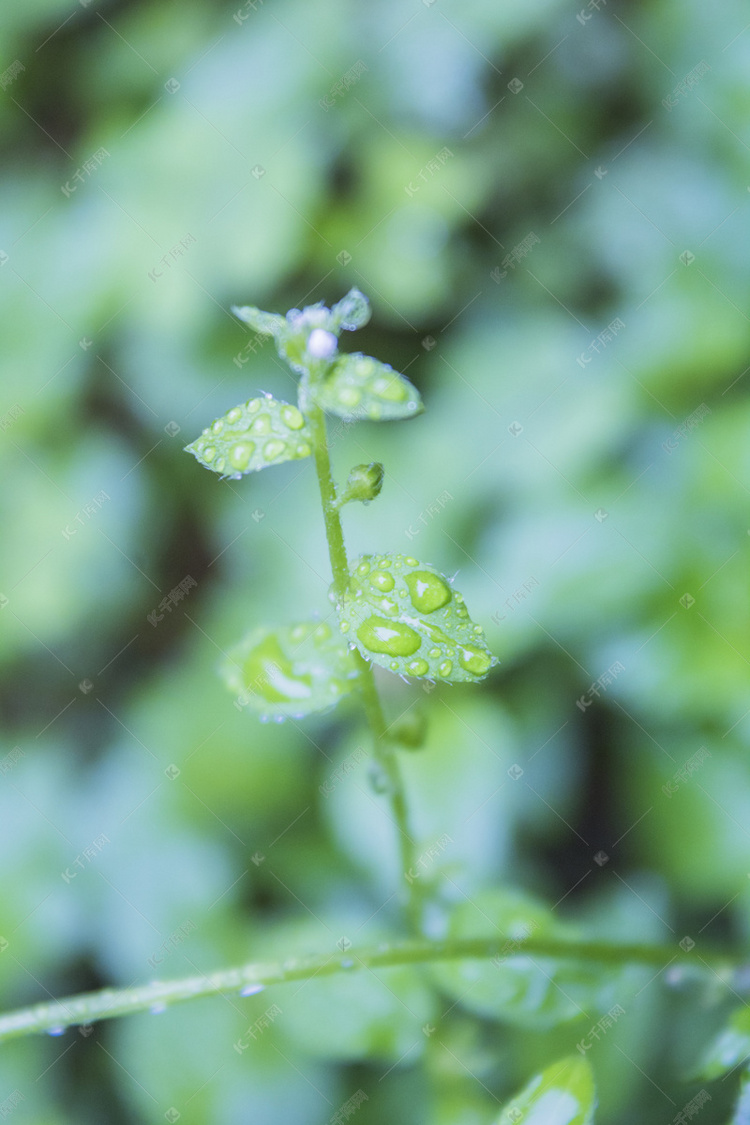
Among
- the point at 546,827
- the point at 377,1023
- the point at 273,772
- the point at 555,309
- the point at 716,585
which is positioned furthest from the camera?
the point at 555,309

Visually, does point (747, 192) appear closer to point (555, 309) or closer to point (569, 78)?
point (555, 309)

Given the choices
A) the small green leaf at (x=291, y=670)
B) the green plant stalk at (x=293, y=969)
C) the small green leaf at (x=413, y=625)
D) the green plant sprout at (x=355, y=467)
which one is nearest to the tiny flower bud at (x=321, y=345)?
the green plant sprout at (x=355, y=467)

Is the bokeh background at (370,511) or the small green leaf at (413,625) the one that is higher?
the small green leaf at (413,625)

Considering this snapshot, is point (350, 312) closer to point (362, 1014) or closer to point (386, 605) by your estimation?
point (386, 605)

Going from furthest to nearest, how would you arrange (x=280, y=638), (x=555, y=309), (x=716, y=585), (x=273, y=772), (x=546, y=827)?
(x=555, y=309), (x=273, y=772), (x=546, y=827), (x=716, y=585), (x=280, y=638)

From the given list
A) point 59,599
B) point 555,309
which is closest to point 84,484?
point 59,599

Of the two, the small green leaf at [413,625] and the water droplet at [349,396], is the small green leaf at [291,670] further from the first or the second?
the water droplet at [349,396]

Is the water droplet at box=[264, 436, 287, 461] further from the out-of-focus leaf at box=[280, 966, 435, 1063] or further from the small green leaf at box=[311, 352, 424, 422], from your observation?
the out-of-focus leaf at box=[280, 966, 435, 1063]

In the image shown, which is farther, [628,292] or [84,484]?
[84,484]
